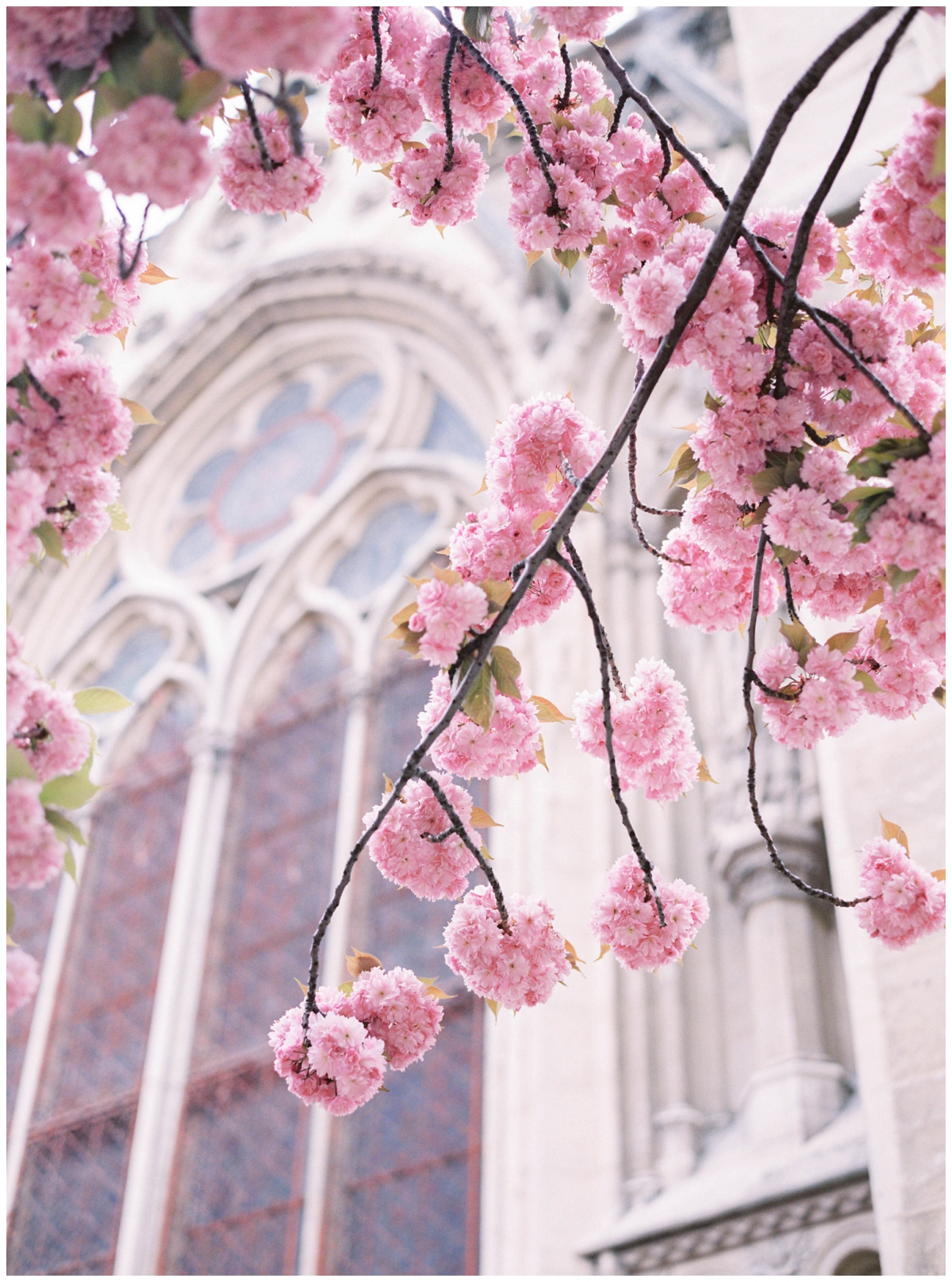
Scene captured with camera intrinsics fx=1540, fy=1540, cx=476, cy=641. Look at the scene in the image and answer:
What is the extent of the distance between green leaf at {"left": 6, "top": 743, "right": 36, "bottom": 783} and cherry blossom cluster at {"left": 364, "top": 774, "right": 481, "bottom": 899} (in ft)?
2.07

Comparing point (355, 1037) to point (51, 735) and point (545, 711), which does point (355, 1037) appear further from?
point (51, 735)

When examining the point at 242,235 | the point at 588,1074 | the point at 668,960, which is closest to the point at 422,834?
the point at 668,960

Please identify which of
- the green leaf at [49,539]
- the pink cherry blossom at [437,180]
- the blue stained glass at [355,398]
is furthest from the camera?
the blue stained glass at [355,398]

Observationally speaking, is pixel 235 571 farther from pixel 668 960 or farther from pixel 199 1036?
pixel 668 960

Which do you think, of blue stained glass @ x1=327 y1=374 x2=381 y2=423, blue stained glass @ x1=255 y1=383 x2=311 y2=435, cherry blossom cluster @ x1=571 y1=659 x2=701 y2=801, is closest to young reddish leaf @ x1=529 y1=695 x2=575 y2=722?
cherry blossom cluster @ x1=571 y1=659 x2=701 y2=801

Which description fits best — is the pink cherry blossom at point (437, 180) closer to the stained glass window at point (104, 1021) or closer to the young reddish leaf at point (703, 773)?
the young reddish leaf at point (703, 773)

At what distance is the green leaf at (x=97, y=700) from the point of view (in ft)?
6.42

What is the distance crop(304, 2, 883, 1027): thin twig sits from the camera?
1.96m

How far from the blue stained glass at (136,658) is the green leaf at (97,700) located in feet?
22.2

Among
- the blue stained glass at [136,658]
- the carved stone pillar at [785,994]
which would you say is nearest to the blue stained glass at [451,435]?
the blue stained glass at [136,658]

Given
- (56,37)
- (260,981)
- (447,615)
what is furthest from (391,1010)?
(260,981)

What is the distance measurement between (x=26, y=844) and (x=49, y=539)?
1.42 feet

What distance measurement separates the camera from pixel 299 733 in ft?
25.0

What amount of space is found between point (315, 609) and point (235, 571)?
72cm
